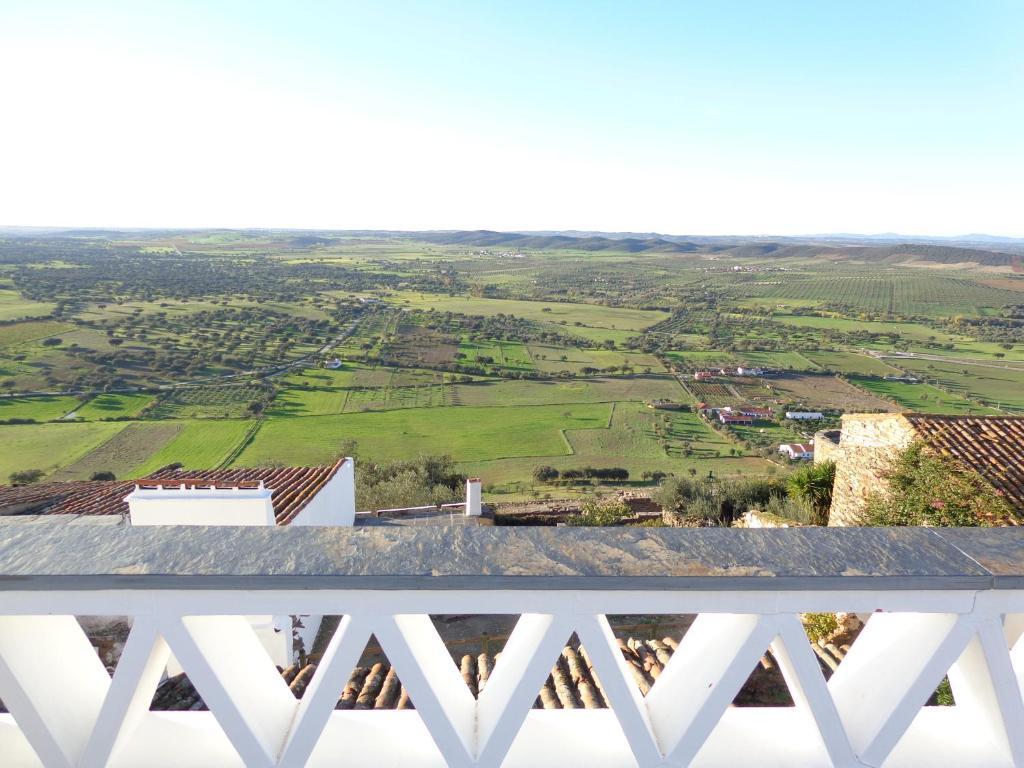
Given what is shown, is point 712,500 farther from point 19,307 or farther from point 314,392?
point 19,307

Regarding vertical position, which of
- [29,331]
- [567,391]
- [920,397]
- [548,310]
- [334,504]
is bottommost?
[567,391]

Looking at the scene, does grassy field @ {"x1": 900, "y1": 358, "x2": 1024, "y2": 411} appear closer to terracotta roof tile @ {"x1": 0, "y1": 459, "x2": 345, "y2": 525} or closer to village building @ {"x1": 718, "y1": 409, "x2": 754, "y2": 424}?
village building @ {"x1": 718, "y1": 409, "x2": 754, "y2": 424}

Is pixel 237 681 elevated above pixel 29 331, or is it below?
above

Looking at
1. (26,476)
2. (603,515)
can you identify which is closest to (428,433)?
(26,476)

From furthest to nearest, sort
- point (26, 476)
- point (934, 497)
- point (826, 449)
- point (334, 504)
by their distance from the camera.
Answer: point (26, 476) → point (826, 449) → point (334, 504) → point (934, 497)

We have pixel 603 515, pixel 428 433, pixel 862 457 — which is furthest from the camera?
pixel 428 433

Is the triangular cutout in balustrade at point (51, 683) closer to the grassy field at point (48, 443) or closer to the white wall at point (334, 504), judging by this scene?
the white wall at point (334, 504)
